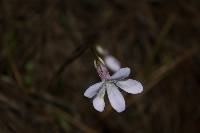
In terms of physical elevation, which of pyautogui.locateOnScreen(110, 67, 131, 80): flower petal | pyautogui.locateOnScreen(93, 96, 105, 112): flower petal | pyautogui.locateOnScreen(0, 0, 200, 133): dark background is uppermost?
pyautogui.locateOnScreen(0, 0, 200, 133): dark background

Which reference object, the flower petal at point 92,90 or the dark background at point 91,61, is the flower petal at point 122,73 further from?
the dark background at point 91,61

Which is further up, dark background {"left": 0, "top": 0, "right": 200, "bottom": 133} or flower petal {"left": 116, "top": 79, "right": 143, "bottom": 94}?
dark background {"left": 0, "top": 0, "right": 200, "bottom": 133}

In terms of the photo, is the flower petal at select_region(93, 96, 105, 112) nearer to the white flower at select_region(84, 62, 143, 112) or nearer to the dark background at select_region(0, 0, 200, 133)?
Result: the white flower at select_region(84, 62, 143, 112)

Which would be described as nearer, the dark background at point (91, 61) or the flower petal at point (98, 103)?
the flower petal at point (98, 103)

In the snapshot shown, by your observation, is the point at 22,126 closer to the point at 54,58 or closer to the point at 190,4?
the point at 54,58

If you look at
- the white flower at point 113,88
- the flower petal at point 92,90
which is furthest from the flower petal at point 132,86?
the flower petal at point 92,90

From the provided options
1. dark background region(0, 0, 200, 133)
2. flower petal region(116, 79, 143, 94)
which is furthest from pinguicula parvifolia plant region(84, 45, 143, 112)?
dark background region(0, 0, 200, 133)
